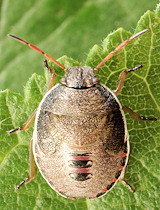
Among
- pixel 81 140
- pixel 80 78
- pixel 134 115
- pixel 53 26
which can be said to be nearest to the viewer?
pixel 81 140

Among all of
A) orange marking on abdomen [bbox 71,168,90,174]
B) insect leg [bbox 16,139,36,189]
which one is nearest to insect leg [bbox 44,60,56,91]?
insect leg [bbox 16,139,36,189]

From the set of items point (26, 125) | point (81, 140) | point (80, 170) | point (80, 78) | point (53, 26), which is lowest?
point (80, 170)

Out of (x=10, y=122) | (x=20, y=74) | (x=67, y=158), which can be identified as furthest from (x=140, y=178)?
(x=20, y=74)

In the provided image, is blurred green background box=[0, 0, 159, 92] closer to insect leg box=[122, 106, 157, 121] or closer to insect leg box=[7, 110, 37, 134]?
insect leg box=[7, 110, 37, 134]

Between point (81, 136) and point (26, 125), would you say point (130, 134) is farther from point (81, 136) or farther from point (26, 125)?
point (26, 125)

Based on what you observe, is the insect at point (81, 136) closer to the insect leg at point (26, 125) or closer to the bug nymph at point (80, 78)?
the bug nymph at point (80, 78)

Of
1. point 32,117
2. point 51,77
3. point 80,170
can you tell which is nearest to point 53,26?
point 51,77
